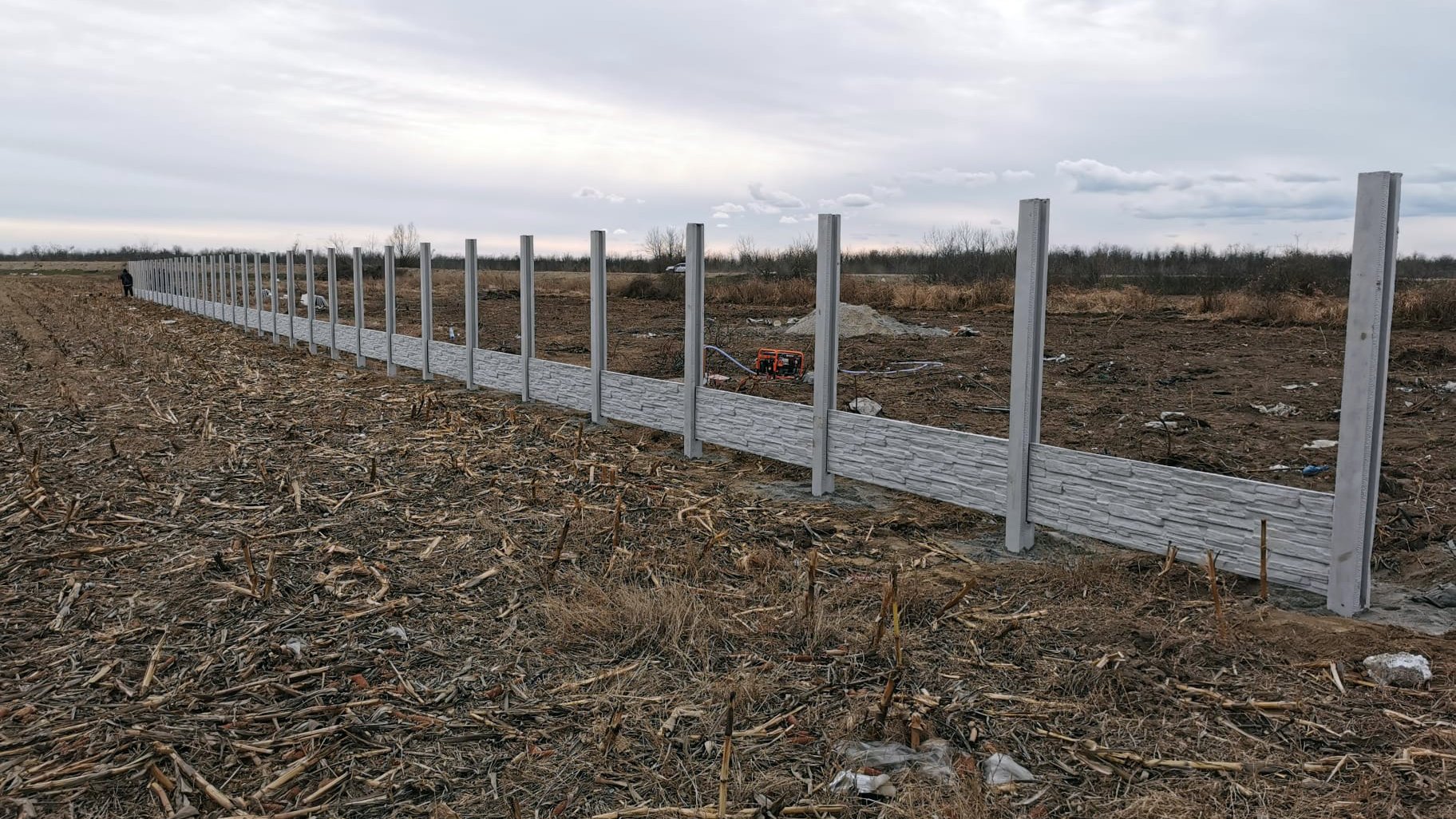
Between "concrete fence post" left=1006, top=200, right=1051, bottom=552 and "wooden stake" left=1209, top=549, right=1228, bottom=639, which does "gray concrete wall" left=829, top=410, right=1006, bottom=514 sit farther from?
"wooden stake" left=1209, top=549, right=1228, bottom=639

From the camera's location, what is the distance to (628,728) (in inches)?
162

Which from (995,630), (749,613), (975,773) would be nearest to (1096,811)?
(975,773)

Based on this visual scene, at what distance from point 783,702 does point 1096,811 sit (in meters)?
1.25

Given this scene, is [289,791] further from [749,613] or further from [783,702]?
[749,613]

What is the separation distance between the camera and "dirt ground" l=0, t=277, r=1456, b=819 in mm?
3709

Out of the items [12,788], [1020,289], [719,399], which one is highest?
[1020,289]

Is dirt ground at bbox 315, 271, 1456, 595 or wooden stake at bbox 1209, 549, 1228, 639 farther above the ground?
dirt ground at bbox 315, 271, 1456, 595

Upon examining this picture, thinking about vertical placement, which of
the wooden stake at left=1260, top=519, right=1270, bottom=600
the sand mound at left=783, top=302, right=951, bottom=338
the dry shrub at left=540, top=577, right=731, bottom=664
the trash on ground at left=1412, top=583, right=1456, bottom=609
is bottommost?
the dry shrub at left=540, top=577, right=731, bottom=664

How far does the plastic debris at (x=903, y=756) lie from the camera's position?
148 inches

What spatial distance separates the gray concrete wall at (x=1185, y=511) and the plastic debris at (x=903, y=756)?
2.63 meters

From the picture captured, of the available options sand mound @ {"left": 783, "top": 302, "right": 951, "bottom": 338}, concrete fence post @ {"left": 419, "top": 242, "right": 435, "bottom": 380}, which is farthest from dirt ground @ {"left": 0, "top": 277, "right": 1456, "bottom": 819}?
sand mound @ {"left": 783, "top": 302, "right": 951, "bottom": 338}

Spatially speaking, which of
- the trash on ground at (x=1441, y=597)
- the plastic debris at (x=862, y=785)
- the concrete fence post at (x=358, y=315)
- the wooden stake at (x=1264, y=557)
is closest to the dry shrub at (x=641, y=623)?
the plastic debris at (x=862, y=785)

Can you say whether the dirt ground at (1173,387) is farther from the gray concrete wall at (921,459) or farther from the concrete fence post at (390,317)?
the concrete fence post at (390,317)

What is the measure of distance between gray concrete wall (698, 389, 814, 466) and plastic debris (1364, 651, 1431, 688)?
4.34 meters
